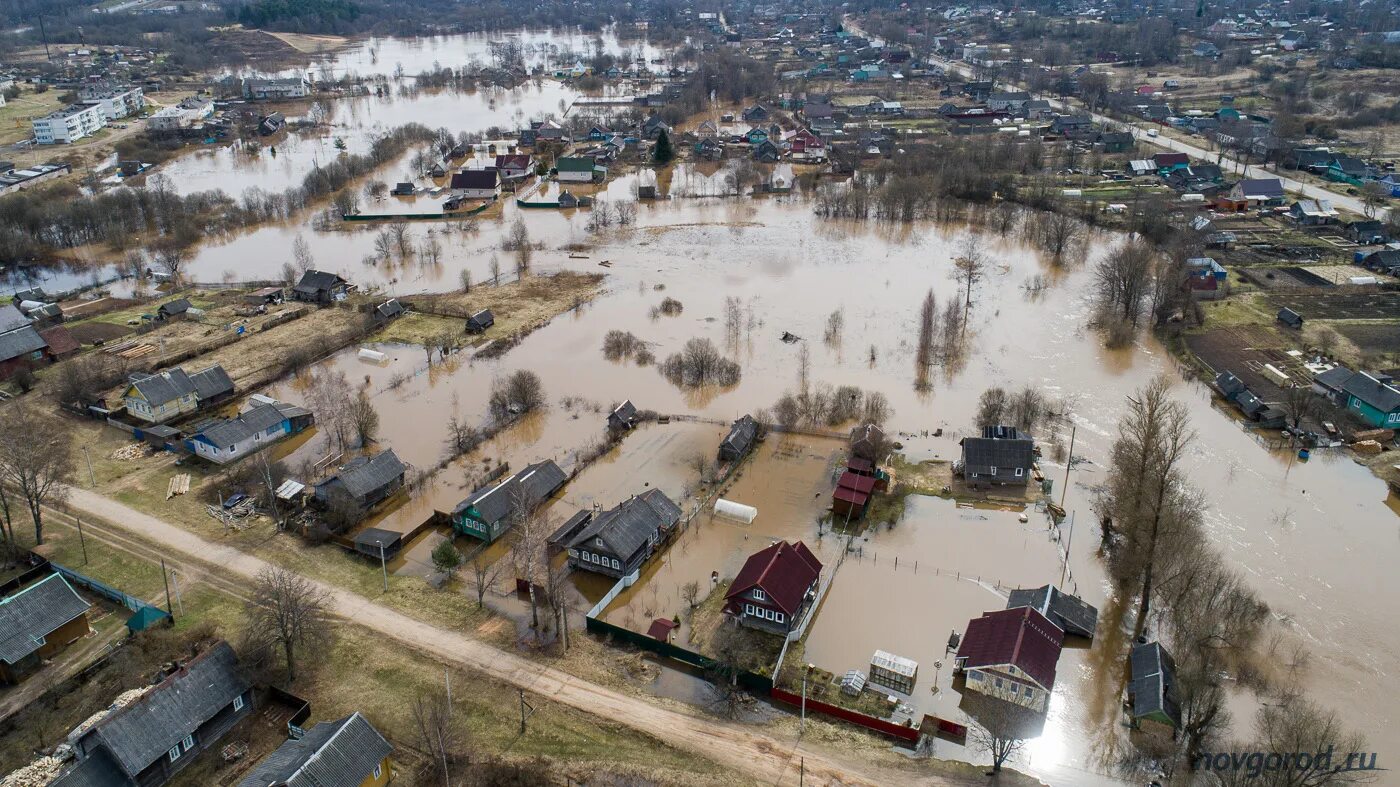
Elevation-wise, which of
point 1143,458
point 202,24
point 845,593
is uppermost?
point 202,24

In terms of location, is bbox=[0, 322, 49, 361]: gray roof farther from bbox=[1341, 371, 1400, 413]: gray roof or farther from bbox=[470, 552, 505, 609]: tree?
bbox=[1341, 371, 1400, 413]: gray roof

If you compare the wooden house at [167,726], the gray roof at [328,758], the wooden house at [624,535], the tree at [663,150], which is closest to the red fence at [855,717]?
the wooden house at [624,535]

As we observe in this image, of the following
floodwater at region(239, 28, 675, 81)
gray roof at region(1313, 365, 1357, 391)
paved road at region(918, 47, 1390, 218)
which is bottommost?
gray roof at region(1313, 365, 1357, 391)

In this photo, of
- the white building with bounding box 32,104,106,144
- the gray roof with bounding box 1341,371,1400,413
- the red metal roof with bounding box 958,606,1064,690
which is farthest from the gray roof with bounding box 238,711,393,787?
the white building with bounding box 32,104,106,144

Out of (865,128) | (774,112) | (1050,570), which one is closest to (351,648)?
(1050,570)

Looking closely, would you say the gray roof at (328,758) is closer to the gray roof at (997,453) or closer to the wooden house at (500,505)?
the wooden house at (500,505)

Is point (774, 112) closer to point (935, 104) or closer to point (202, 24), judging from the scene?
point (935, 104)
